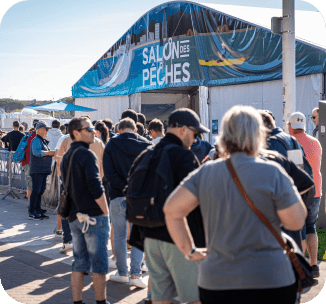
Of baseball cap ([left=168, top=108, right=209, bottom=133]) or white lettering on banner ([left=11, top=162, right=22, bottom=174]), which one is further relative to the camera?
white lettering on banner ([left=11, top=162, right=22, bottom=174])

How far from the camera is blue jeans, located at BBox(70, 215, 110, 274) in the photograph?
14.3 ft

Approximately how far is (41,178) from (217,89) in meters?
7.24

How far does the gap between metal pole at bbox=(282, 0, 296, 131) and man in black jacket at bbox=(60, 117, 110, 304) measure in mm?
4195

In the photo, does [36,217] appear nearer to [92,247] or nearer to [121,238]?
→ [121,238]

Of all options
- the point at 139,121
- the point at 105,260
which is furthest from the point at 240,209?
the point at 139,121

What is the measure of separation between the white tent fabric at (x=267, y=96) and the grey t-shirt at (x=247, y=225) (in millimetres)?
9579

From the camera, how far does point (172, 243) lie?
3379 millimetres

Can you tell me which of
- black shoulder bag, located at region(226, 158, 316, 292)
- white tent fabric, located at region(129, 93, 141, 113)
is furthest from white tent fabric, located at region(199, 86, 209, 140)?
black shoulder bag, located at region(226, 158, 316, 292)

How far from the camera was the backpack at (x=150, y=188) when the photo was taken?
3.29 m

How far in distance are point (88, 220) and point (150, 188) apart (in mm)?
1270

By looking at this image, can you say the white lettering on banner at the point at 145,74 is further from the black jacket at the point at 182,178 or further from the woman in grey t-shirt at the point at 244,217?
the woman in grey t-shirt at the point at 244,217

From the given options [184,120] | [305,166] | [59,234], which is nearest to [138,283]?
[305,166]

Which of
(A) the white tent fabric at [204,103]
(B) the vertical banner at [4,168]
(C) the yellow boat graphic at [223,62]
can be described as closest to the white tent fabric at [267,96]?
(A) the white tent fabric at [204,103]

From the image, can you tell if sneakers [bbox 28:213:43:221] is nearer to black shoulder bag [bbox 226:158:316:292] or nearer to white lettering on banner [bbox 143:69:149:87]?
black shoulder bag [bbox 226:158:316:292]
